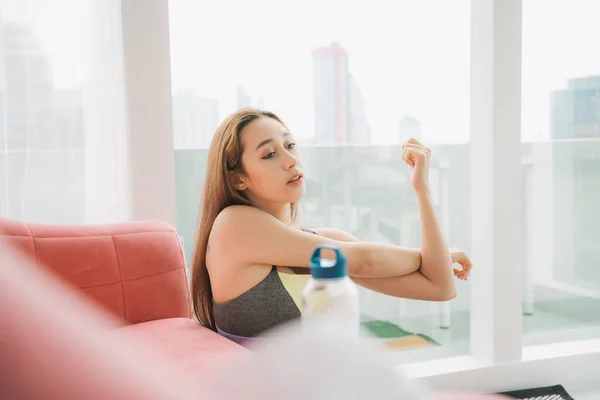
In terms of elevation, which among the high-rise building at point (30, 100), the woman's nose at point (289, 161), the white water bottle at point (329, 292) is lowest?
the white water bottle at point (329, 292)

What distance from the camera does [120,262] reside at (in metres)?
1.50

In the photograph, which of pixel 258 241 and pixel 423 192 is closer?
pixel 258 241

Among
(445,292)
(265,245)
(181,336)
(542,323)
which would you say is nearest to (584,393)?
(542,323)

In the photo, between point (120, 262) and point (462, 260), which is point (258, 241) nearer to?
point (120, 262)

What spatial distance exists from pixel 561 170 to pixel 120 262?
2635mm

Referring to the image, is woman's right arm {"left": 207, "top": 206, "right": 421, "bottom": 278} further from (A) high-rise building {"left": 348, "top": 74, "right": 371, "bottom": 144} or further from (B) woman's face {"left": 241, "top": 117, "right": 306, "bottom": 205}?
(A) high-rise building {"left": 348, "top": 74, "right": 371, "bottom": 144}

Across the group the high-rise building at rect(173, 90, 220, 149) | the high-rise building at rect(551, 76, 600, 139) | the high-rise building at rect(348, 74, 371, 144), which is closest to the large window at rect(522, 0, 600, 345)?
the high-rise building at rect(551, 76, 600, 139)

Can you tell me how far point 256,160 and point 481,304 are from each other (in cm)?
142

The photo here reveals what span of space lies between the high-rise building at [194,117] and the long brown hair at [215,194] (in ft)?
3.77

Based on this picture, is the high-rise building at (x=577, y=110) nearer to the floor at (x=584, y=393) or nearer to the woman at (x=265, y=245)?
the floor at (x=584, y=393)

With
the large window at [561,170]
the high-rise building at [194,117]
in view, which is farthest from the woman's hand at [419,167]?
the large window at [561,170]

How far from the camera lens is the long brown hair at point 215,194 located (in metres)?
1.61

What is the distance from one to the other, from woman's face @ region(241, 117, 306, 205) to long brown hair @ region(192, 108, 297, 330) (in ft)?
0.08

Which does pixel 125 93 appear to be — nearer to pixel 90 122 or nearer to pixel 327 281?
pixel 90 122
